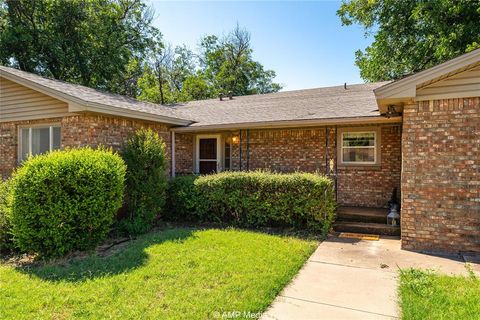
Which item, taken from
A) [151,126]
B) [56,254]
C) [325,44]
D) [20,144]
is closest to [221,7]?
[325,44]

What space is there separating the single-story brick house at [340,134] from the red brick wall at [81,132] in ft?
0.09

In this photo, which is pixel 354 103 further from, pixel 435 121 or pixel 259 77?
pixel 259 77

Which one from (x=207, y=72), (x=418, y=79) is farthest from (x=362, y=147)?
(x=207, y=72)

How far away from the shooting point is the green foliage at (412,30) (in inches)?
431

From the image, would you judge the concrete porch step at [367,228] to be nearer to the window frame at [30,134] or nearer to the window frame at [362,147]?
the window frame at [362,147]

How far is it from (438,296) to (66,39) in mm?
21024

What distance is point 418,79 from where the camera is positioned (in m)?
5.30

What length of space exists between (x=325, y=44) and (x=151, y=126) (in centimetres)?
855

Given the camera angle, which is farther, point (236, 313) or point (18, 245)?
point (18, 245)

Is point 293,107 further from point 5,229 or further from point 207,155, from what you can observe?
point 5,229

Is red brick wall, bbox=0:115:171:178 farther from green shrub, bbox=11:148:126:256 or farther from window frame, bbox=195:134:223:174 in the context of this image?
window frame, bbox=195:134:223:174

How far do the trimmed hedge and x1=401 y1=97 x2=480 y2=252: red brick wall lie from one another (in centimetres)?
171

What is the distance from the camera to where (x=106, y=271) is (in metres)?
4.49

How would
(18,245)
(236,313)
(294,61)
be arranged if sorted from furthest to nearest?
(294,61)
(18,245)
(236,313)
